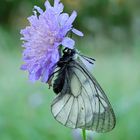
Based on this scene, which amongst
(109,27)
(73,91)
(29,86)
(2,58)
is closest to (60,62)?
(73,91)

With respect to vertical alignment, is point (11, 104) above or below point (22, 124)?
above

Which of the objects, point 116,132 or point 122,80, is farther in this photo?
point 122,80

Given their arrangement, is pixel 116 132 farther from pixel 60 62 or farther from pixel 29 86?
pixel 60 62

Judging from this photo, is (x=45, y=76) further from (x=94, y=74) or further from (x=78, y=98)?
(x=94, y=74)

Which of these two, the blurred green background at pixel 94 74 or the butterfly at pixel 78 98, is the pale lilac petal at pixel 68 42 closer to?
the butterfly at pixel 78 98

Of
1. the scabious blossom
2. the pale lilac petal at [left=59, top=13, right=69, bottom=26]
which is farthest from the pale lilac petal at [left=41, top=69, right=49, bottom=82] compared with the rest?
the pale lilac petal at [left=59, top=13, right=69, bottom=26]

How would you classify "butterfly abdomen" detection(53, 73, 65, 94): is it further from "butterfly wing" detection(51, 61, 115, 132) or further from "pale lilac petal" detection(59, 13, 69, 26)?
"pale lilac petal" detection(59, 13, 69, 26)
